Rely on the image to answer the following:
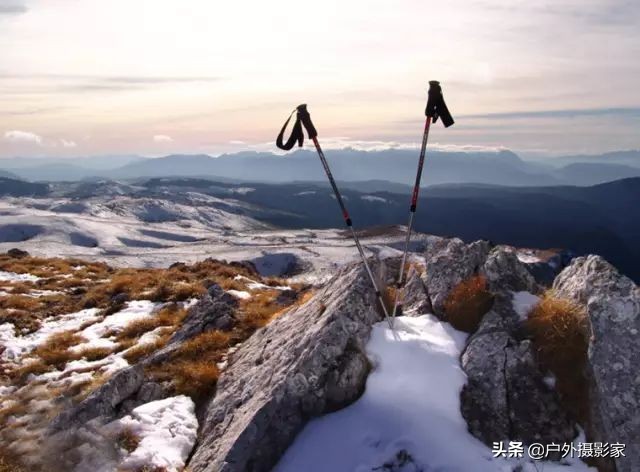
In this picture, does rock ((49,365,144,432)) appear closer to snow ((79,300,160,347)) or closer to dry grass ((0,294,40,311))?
snow ((79,300,160,347))

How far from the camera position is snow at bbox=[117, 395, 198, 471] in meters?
10.2

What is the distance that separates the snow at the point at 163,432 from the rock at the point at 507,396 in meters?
6.52

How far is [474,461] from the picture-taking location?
27.7 feet

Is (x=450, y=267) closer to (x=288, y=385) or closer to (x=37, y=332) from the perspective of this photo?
(x=288, y=385)

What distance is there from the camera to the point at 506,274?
13117mm

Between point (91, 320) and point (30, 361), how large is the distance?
4973 mm

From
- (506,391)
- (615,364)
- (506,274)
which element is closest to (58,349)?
(506,391)

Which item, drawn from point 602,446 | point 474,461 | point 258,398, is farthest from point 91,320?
point 602,446

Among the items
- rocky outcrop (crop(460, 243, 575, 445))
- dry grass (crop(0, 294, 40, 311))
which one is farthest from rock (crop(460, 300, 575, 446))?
dry grass (crop(0, 294, 40, 311))

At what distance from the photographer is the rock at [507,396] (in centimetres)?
916

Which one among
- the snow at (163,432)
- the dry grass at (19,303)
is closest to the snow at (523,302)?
the snow at (163,432)

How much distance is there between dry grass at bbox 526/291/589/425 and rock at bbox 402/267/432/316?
2.95 m

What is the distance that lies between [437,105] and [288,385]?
7.96 meters

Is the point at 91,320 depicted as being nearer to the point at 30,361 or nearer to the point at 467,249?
the point at 30,361
